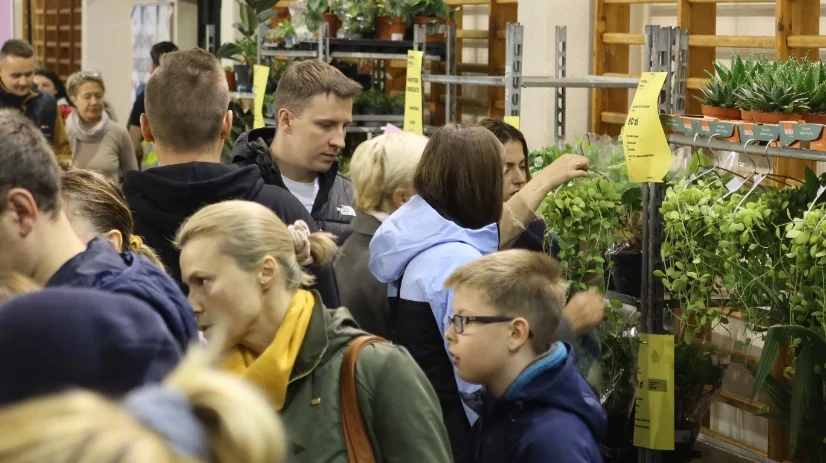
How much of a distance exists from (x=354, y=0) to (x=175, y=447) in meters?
5.19

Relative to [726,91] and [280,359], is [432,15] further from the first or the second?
[280,359]

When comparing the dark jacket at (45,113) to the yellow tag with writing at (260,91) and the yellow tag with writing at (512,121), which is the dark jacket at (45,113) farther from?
the yellow tag with writing at (512,121)

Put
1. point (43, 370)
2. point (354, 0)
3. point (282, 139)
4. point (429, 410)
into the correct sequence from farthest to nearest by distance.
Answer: point (354, 0), point (282, 139), point (429, 410), point (43, 370)

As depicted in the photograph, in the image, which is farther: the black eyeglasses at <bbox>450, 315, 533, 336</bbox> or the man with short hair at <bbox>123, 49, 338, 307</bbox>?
the man with short hair at <bbox>123, 49, 338, 307</bbox>

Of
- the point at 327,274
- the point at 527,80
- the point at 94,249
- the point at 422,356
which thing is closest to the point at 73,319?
the point at 94,249

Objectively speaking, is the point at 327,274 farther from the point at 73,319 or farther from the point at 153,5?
the point at 153,5

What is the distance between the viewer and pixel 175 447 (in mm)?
1038

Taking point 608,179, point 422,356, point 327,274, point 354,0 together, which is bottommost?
point 422,356

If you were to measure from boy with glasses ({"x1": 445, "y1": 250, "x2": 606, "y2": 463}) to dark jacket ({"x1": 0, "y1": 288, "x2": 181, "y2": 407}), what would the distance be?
3.55 feet

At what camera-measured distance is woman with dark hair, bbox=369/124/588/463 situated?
278cm

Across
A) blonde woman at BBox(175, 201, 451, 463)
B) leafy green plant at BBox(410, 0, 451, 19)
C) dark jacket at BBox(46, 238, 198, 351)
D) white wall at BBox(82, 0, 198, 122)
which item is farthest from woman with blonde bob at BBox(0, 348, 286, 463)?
white wall at BBox(82, 0, 198, 122)

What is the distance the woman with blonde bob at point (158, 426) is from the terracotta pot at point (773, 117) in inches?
79.5

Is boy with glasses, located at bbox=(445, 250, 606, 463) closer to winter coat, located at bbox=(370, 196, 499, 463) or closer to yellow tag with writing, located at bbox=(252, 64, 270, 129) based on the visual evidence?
winter coat, located at bbox=(370, 196, 499, 463)

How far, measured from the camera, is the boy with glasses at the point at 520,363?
7.34ft
